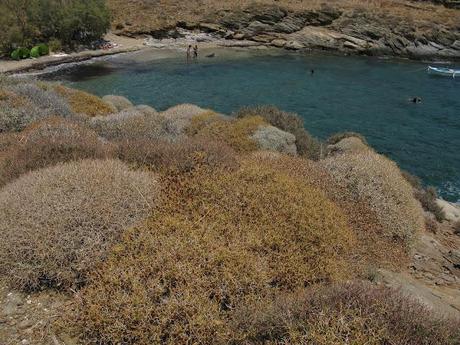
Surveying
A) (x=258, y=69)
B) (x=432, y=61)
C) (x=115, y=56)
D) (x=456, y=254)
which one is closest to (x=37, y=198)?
(x=456, y=254)

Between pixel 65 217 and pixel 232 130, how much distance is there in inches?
Result: 402

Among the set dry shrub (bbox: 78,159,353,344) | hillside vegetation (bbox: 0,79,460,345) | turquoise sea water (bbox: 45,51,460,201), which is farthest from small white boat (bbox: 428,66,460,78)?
dry shrub (bbox: 78,159,353,344)

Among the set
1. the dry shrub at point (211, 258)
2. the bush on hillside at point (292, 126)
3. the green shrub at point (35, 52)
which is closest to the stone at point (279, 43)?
the green shrub at point (35, 52)

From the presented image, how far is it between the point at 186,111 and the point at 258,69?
3589 centimetres

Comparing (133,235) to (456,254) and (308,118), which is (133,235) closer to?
(456,254)

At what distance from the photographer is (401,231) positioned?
990cm

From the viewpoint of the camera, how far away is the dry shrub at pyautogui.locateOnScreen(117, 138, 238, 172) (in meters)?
8.66

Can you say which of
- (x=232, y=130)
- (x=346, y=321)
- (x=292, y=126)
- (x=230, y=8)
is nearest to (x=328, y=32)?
(x=230, y=8)

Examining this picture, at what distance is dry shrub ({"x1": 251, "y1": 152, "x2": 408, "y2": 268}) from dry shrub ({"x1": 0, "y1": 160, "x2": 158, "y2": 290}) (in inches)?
137

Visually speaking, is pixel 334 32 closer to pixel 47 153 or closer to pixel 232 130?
pixel 232 130

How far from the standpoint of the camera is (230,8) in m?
75.0

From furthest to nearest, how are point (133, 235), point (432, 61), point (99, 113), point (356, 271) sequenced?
point (432, 61) → point (99, 113) → point (356, 271) → point (133, 235)

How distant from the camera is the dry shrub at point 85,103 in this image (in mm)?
19969

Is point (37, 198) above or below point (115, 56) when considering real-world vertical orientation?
above
